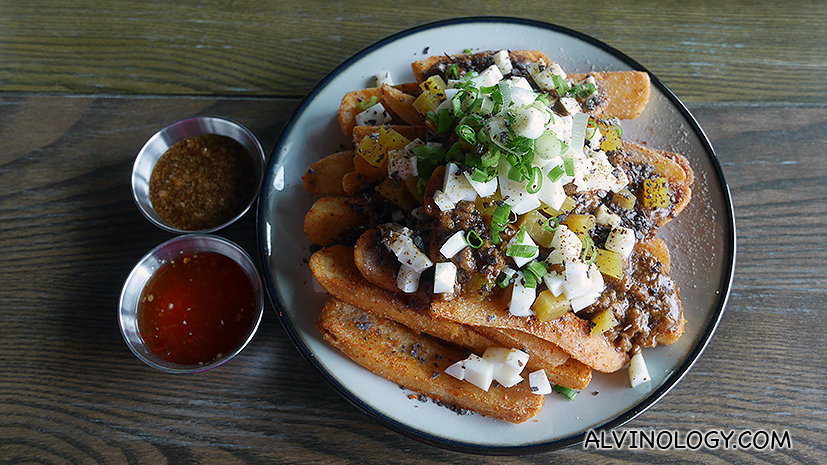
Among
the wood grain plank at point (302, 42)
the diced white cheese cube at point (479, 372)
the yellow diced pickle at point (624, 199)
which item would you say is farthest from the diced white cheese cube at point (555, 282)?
the wood grain plank at point (302, 42)

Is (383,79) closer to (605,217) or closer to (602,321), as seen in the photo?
(605,217)

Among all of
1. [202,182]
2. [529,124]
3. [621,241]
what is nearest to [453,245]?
[529,124]

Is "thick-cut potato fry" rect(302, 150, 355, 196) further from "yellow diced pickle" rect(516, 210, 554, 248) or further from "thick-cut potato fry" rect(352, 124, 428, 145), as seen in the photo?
"yellow diced pickle" rect(516, 210, 554, 248)

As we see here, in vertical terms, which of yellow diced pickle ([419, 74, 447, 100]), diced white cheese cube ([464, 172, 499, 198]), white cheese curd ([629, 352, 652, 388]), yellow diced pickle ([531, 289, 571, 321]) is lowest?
white cheese curd ([629, 352, 652, 388])

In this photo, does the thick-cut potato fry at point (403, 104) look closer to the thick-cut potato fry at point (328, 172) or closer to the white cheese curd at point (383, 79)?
the white cheese curd at point (383, 79)

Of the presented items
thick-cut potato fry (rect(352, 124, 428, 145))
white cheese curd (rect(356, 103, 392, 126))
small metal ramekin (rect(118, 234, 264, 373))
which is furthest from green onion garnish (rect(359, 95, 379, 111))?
small metal ramekin (rect(118, 234, 264, 373))

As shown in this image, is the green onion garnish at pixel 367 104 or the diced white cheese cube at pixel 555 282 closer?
the diced white cheese cube at pixel 555 282
